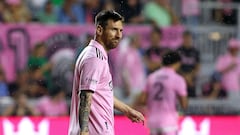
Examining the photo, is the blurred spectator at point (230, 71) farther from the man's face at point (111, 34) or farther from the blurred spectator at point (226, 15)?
the man's face at point (111, 34)

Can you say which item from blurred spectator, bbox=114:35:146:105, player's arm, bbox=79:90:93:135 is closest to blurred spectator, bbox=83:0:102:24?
blurred spectator, bbox=114:35:146:105

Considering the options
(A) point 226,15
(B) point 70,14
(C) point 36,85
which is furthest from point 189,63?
(C) point 36,85

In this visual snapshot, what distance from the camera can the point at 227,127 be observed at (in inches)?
491

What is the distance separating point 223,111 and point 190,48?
123 centimetres

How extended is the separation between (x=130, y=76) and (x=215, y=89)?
1.61 metres

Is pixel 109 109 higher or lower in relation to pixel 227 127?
higher

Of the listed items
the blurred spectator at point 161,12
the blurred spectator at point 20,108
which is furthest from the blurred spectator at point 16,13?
the blurred spectator at point 161,12

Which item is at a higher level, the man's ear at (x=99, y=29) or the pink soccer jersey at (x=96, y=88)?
the man's ear at (x=99, y=29)

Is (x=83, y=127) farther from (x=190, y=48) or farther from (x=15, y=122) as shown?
(x=190, y=48)

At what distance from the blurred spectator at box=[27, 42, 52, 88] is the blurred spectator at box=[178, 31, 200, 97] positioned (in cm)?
224

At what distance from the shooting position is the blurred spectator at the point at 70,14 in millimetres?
15945

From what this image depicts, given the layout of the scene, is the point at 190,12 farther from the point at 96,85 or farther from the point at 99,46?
the point at 96,85

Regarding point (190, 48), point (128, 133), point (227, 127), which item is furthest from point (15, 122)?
point (190, 48)

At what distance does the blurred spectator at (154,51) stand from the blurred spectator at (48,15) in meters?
1.68
